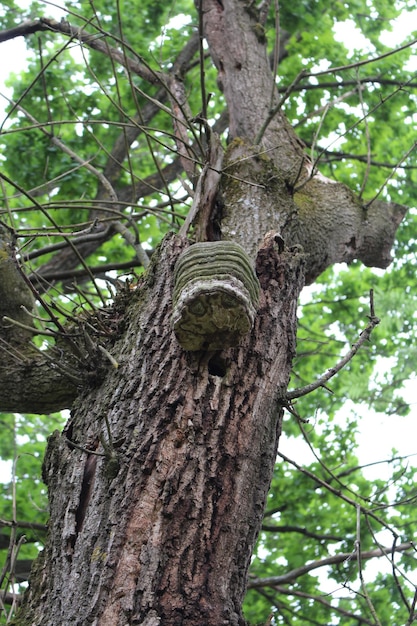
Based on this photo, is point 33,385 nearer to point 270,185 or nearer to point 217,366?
point 217,366

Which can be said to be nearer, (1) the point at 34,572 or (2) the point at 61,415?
(1) the point at 34,572

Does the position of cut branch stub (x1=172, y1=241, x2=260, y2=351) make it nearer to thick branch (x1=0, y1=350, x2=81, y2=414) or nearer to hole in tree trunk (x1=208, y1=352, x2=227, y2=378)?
hole in tree trunk (x1=208, y1=352, x2=227, y2=378)

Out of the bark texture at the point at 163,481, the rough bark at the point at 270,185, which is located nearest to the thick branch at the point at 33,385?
the bark texture at the point at 163,481

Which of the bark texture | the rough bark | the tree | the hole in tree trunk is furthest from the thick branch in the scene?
the rough bark

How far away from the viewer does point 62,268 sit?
6.41m

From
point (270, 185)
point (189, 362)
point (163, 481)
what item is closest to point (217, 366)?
point (189, 362)

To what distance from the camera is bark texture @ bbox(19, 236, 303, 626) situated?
2.10 metres

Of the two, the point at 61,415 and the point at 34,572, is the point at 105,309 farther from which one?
the point at 61,415

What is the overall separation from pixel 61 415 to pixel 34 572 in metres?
6.44

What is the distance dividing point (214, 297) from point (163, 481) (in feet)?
2.05

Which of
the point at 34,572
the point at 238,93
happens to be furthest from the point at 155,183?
the point at 34,572

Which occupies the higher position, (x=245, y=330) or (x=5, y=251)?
(x=5, y=251)

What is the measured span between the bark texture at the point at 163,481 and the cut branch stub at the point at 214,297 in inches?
5.3

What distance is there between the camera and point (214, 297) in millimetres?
2312
